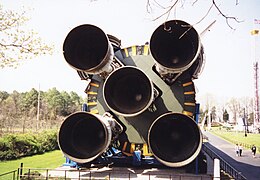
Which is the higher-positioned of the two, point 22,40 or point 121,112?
point 22,40

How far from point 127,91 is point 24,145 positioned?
40.1ft

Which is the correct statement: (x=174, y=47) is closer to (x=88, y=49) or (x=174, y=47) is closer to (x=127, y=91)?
(x=127, y=91)

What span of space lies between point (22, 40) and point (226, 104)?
8681cm

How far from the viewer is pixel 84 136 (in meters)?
10.2

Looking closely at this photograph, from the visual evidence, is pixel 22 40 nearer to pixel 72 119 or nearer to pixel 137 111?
pixel 72 119

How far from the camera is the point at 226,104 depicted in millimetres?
88250

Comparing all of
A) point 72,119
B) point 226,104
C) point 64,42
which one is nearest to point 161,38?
point 64,42

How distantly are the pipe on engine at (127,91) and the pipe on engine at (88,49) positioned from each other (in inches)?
23.3

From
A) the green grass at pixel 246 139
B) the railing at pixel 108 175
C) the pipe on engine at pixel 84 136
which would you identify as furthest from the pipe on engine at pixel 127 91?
the green grass at pixel 246 139

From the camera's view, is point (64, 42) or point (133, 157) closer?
point (64, 42)

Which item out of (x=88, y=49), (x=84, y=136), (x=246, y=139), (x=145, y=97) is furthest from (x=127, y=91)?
(x=246, y=139)

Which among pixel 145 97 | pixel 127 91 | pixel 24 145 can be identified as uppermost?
pixel 127 91

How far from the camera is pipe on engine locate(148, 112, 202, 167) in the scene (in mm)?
9227

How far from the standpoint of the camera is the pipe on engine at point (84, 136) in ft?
30.1
